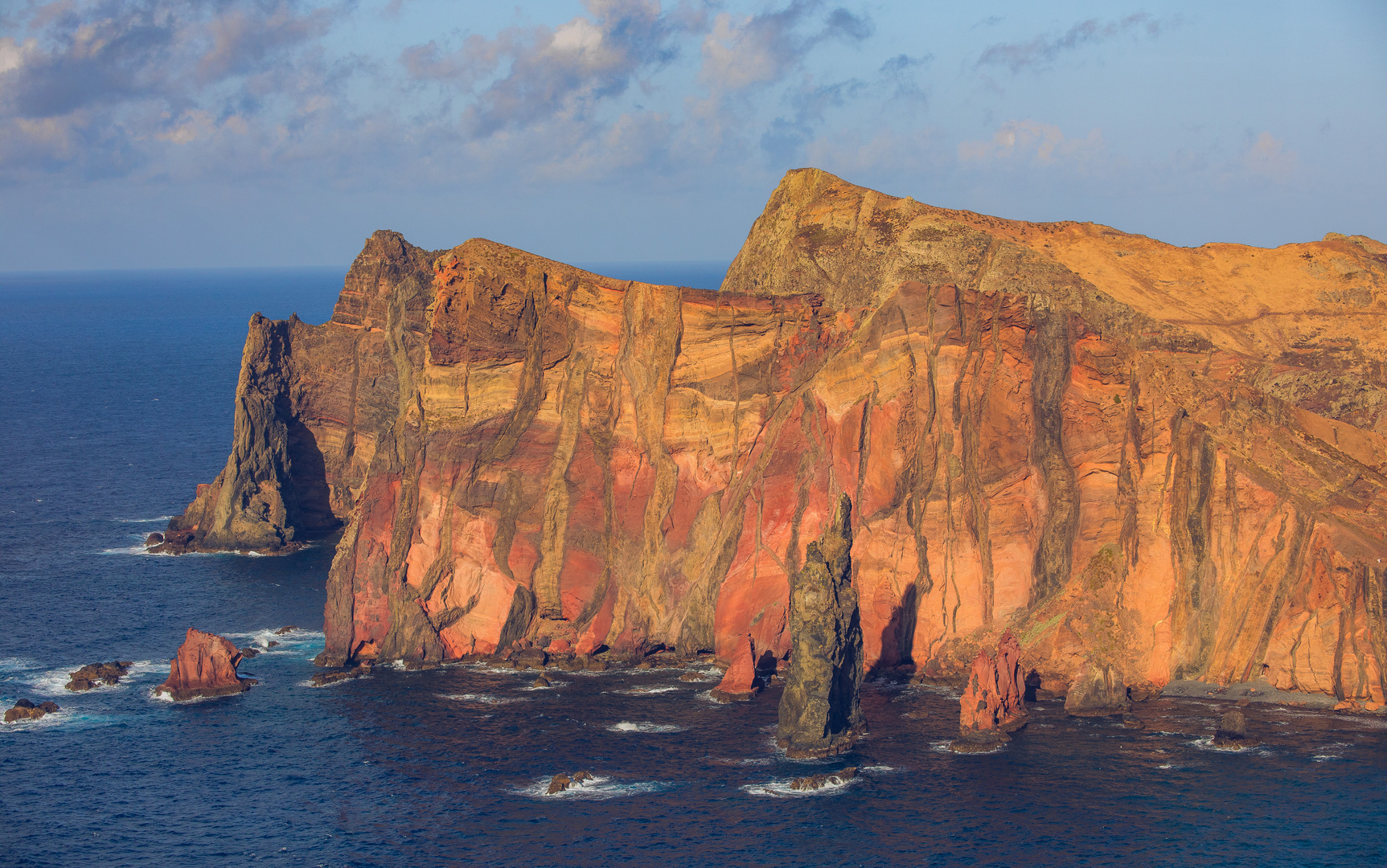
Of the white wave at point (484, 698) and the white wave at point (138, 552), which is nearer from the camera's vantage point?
the white wave at point (484, 698)

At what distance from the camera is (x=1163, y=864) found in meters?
66.4

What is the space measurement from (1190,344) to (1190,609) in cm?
2316

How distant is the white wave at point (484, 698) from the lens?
9281 cm

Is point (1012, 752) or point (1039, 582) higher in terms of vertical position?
point (1039, 582)

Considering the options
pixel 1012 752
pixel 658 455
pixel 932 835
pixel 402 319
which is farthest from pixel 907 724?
pixel 402 319

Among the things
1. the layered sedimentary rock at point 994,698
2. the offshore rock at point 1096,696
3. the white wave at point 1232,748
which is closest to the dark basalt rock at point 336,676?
the layered sedimentary rock at point 994,698

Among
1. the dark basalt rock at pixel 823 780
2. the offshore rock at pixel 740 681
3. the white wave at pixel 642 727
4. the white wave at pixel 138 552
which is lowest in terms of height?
the dark basalt rock at pixel 823 780

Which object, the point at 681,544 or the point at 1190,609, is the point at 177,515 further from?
the point at 1190,609

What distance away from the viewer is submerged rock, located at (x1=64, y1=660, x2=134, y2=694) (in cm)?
9744

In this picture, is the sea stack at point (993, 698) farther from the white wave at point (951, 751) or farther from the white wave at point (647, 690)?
the white wave at point (647, 690)

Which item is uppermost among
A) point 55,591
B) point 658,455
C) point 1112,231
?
point 1112,231

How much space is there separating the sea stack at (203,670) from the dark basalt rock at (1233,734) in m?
68.1

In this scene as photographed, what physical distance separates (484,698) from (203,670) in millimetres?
21274

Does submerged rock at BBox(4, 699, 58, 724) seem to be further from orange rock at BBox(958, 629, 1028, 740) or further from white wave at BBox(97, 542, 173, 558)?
orange rock at BBox(958, 629, 1028, 740)
